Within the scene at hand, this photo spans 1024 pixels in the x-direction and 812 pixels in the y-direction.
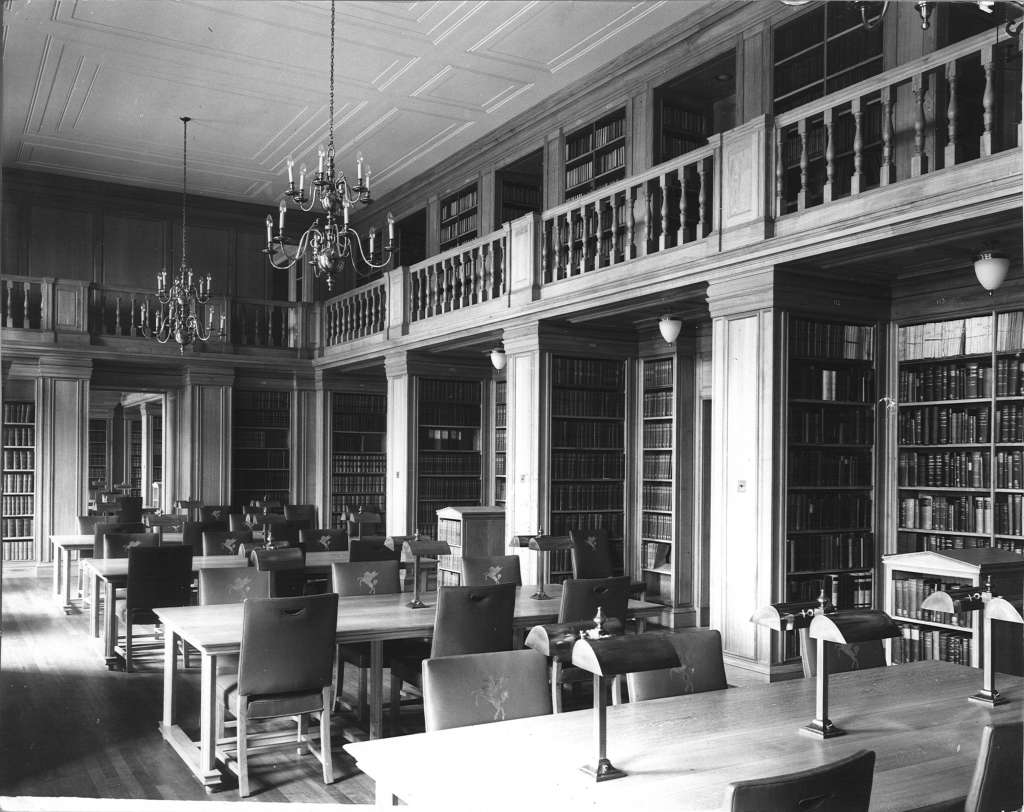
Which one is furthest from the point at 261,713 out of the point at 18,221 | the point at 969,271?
the point at 18,221

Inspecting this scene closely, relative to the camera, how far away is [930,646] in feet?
19.1

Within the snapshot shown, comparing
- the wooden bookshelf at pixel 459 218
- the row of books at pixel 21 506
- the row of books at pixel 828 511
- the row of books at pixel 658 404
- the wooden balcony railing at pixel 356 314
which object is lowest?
the row of books at pixel 21 506

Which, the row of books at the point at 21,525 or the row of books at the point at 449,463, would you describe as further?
the row of books at the point at 21,525

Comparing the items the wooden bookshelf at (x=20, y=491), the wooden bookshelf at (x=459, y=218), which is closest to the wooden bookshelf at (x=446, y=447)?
the wooden bookshelf at (x=459, y=218)

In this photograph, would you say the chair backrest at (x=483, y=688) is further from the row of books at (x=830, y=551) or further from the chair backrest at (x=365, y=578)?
the row of books at (x=830, y=551)

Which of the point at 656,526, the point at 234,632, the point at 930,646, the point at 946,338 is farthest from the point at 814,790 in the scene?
the point at 656,526

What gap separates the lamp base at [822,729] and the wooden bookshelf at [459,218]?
8171 mm

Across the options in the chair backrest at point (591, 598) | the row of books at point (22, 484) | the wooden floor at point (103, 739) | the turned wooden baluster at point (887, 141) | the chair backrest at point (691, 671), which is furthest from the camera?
the row of books at point (22, 484)

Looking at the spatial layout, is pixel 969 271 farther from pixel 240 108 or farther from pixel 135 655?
pixel 240 108

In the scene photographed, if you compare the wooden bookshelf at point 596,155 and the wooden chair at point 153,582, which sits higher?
the wooden bookshelf at point 596,155

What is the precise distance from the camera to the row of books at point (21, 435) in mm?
11531

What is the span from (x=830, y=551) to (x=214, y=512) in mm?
7587

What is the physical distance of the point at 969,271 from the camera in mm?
5953

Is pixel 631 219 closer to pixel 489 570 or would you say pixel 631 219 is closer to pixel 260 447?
pixel 489 570
